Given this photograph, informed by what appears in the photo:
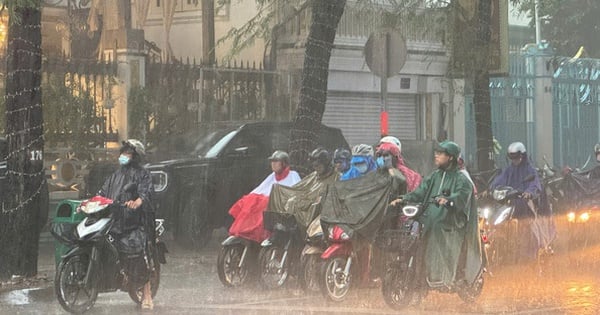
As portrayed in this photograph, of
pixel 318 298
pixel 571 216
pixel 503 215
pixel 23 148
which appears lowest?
pixel 318 298

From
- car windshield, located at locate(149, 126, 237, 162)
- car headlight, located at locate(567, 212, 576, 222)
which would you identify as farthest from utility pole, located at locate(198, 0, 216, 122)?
car headlight, located at locate(567, 212, 576, 222)

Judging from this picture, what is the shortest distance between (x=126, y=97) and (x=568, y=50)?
58.4 feet

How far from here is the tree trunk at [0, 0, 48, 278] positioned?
1325 cm

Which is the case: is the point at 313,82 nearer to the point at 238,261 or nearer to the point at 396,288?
the point at 238,261

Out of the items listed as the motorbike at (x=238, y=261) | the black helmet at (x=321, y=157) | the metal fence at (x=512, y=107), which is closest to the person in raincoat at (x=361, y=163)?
the black helmet at (x=321, y=157)

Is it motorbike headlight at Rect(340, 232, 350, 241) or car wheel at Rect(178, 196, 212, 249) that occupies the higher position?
motorbike headlight at Rect(340, 232, 350, 241)

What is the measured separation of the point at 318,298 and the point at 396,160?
155 centimetres

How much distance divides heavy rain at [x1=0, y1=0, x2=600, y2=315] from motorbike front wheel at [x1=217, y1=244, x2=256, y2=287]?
2 centimetres

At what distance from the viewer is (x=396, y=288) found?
11.1 m

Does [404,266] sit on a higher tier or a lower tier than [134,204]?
lower

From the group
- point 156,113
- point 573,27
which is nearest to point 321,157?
point 156,113

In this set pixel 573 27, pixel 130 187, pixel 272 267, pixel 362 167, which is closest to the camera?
pixel 130 187

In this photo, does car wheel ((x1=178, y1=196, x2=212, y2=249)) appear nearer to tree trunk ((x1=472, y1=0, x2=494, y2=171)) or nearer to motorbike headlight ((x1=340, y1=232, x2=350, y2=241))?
tree trunk ((x1=472, y1=0, x2=494, y2=171))

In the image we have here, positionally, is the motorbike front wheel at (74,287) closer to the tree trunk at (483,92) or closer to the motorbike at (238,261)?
the motorbike at (238,261)
